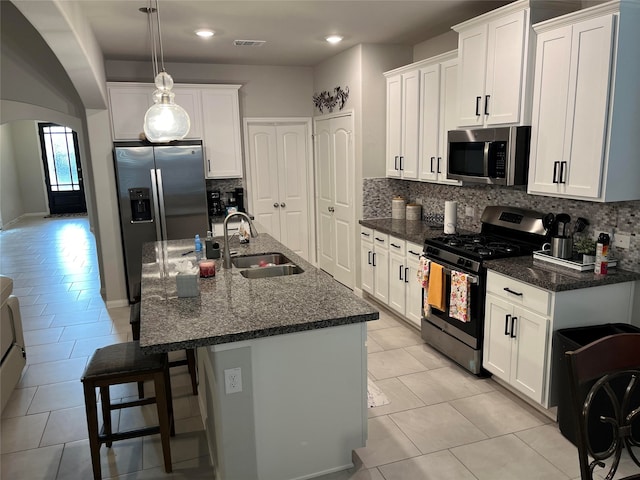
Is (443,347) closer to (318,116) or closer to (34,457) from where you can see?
(34,457)

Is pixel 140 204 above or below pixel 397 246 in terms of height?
A: above

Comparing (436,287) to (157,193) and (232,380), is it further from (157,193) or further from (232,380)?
(157,193)

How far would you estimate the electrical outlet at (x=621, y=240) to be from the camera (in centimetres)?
301

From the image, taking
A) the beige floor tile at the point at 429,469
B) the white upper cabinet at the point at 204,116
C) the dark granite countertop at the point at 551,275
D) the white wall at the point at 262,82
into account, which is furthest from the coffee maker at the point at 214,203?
the beige floor tile at the point at 429,469

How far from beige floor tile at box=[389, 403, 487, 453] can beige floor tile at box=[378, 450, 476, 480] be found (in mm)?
82

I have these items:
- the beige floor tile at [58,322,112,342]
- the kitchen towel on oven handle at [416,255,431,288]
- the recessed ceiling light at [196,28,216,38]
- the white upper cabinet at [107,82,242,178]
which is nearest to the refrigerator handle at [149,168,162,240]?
the white upper cabinet at [107,82,242,178]

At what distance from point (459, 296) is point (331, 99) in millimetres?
3305

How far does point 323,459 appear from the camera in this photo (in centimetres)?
254

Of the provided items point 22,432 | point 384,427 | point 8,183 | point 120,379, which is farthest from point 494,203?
point 8,183

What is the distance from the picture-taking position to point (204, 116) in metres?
5.75

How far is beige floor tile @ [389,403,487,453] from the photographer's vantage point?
2854 mm

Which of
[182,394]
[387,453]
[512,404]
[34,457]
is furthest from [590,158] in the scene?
[34,457]

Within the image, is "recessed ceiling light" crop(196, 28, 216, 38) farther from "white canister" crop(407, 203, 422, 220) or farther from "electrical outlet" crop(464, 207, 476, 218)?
"electrical outlet" crop(464, 207, 476, 218)

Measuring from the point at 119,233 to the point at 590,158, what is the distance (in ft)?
15.5
